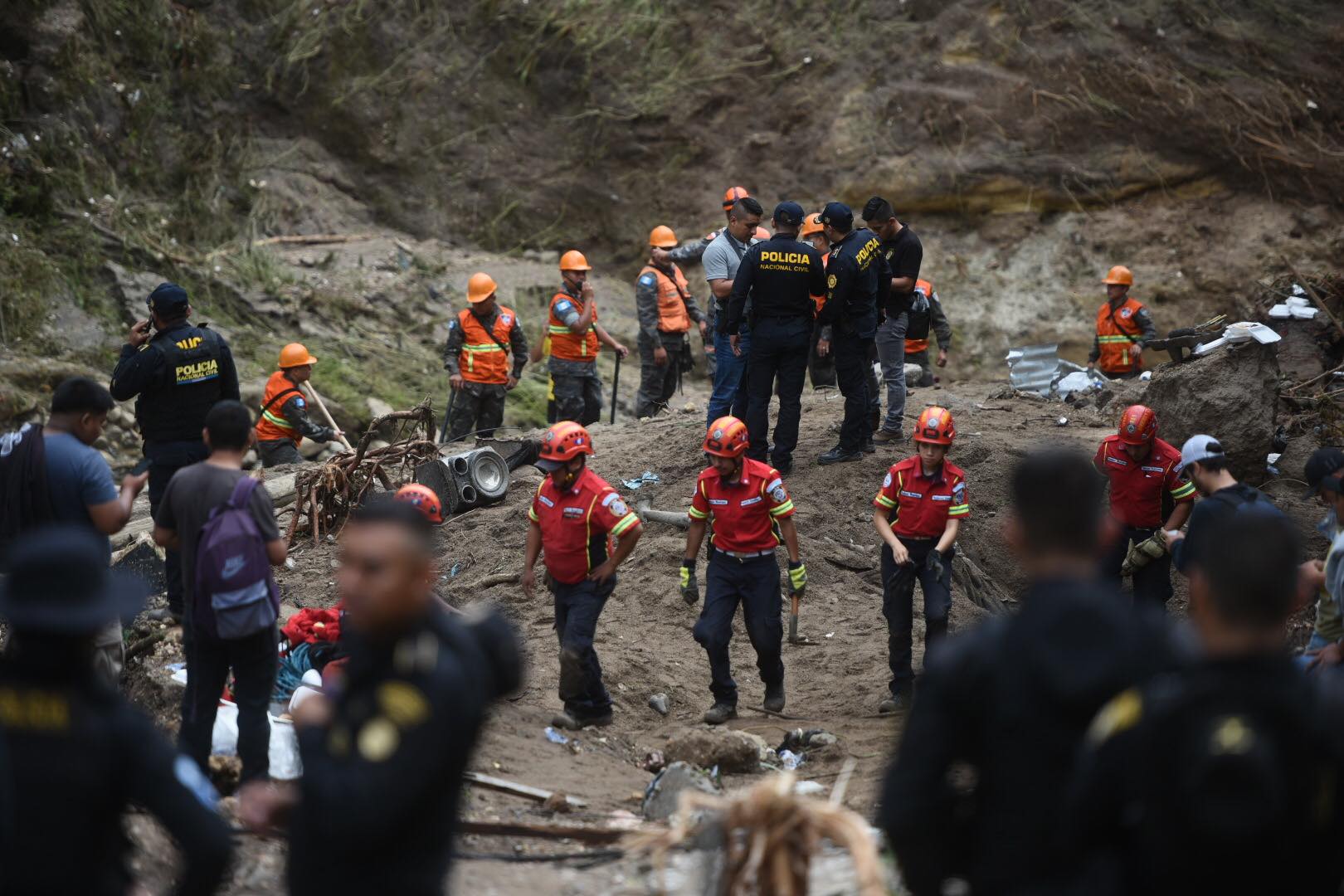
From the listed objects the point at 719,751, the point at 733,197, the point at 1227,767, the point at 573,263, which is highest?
the point at 733,197

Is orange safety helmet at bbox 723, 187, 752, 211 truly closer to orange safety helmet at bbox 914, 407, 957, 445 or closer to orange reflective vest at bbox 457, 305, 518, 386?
orange reflective vest at bbox 457, 305, 518, 386

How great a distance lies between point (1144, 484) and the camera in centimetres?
972

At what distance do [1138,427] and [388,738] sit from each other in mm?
7780

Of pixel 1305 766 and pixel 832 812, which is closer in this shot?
pixel 1305 766

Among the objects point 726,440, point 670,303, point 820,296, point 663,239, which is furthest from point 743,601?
point 663,239

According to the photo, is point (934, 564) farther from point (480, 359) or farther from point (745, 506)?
point (480, 359)

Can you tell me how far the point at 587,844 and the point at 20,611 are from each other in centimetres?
309

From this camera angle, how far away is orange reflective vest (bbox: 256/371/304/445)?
12.2 metres

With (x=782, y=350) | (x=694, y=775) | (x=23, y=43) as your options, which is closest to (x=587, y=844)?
(x=694, y=775)

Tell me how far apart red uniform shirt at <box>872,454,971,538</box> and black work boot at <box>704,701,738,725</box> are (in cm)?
163

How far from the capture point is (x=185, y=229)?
19.0m

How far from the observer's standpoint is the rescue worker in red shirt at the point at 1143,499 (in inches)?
375

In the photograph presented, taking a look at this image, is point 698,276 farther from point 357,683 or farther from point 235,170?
point 357,683

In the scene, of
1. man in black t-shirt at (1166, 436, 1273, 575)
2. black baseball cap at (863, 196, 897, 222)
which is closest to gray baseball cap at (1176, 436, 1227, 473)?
man in black t-shirt at (1166, 436, 1273, 575)
